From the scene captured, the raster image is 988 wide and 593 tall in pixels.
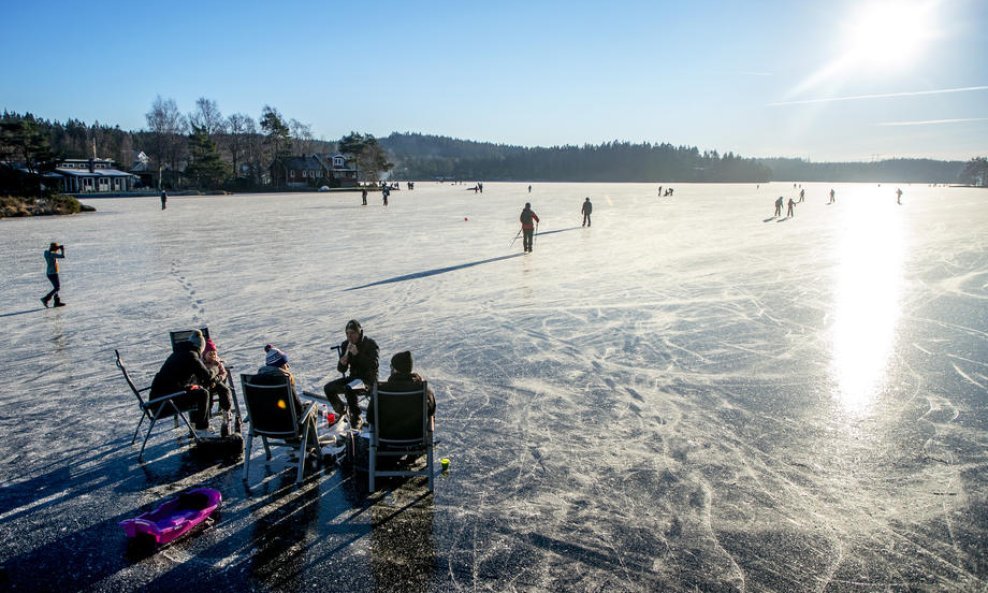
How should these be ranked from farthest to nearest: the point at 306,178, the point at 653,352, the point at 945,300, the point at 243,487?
the point at 306,178 → the point at 945,300 → the point at 653,352 → the point at 243,487

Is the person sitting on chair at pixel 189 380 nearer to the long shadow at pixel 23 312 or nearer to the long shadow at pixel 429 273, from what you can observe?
the long shadow at pixel 429 273

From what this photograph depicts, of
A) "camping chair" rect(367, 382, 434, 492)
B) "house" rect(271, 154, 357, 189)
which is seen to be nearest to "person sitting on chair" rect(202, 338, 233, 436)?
"camping chair" rect(367, 382, 434, 492)

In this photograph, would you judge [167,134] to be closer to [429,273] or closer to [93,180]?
[93,180]

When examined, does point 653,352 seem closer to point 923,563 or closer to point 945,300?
point 923,563

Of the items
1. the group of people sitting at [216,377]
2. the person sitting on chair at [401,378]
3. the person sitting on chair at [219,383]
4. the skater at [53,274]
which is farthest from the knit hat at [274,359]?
the skater at [53,274]

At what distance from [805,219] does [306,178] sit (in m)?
70.9

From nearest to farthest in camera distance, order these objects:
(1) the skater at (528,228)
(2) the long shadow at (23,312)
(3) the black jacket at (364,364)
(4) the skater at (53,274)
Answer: (3) the black jacket at (364,364) < (2) the long shadow at (23,312) < (4) the skater at (53,274) < (1) the skater at (528,228)

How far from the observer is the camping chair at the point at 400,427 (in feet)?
15.9

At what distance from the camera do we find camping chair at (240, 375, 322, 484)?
16.5 ft

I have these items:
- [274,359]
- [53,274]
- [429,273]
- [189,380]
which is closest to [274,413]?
[274,359]

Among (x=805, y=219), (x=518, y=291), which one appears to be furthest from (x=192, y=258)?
(x=805, y=219)

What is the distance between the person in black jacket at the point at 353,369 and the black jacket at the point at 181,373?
1.17 metres

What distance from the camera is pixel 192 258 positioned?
17516 millimetres

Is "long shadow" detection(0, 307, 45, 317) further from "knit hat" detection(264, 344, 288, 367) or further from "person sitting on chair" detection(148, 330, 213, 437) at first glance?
"knit hat" detection(264, 344, 288, 367)
